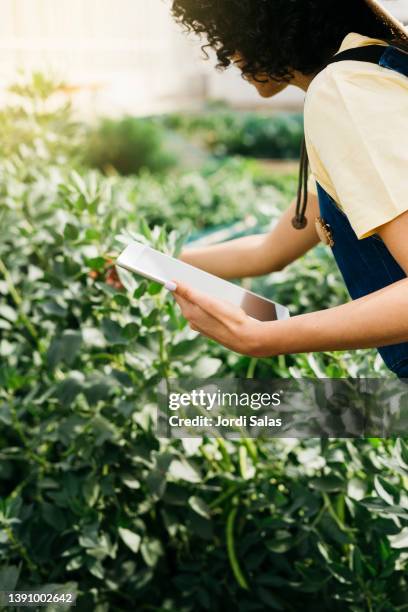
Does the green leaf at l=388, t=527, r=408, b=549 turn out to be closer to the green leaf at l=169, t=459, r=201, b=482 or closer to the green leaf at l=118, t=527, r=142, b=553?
the green leaf at l=169, t=459, r=201, b=482

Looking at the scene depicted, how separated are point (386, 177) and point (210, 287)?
15.7 inches

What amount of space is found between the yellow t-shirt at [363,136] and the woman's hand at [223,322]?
0.23 metres

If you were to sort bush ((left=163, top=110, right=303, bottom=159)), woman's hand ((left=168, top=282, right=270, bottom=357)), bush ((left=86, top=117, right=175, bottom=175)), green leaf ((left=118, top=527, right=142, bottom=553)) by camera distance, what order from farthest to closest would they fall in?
1. bush ((left=163, top=110, right=303, bottom=159))
2. bush ((left=86, top=117, right=175, bottom=175))
3. green leaf ((left=118, top=527, right=142, bottom=553))
4. woman's hand ((left=168, top=282, right=270, bottom=357))

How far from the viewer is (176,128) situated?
1354 centimetres

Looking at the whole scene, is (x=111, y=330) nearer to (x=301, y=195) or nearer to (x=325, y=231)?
(x=301, y=195)

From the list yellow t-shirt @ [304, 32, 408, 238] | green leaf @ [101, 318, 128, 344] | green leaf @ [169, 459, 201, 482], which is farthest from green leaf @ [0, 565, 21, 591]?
yellow t-shirt @ [304, 32, 408, 238]

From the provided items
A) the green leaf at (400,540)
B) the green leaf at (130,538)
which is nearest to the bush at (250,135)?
the green leaf at (130,538)

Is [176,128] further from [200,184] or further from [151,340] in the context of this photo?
[151,340]

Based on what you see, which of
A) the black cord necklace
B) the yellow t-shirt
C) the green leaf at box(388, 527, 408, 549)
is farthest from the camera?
the black cord necklace

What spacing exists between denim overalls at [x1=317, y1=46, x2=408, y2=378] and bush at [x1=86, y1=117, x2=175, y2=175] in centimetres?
776

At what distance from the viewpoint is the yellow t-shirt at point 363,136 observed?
3.48ft

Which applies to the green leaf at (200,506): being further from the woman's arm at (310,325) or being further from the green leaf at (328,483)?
the woman's arm at (310,325)

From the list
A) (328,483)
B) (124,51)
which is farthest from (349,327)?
(124,51)

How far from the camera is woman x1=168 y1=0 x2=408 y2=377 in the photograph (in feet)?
3.51
